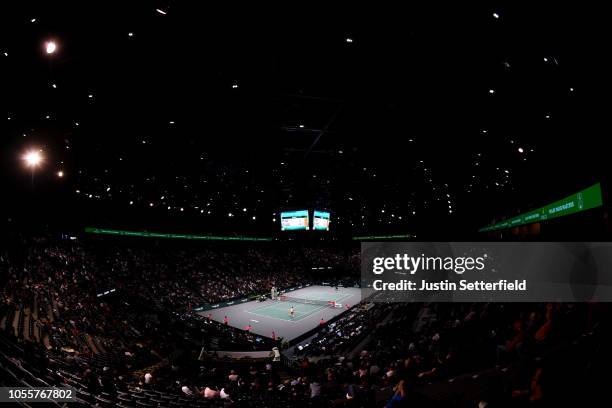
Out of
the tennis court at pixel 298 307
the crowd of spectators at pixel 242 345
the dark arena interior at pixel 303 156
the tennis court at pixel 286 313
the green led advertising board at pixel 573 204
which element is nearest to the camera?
the crowd of spectators at pixel 242 345

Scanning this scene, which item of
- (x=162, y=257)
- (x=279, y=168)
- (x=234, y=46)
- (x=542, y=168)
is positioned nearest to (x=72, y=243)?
(x=162, y=257)

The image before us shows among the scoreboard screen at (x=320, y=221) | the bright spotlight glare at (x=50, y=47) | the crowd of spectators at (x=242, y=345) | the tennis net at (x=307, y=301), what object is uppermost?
the bright spotlight glare at (x=50, y=47)

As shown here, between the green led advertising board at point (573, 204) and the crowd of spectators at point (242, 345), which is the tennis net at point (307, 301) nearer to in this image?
the crowd of spectators at point (242, 345)

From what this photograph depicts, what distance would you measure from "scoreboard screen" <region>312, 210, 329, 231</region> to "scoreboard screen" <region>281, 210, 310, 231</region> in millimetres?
1091

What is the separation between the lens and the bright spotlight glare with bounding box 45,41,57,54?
591 centimetres

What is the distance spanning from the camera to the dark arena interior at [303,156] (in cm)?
495

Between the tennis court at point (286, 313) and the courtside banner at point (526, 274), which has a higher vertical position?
the courtside banner at point (526, 274)

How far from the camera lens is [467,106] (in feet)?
26.7

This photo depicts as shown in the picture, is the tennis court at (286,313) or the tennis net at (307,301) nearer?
the tennis court at (286,313)

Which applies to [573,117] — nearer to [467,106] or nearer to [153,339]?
[467,106]

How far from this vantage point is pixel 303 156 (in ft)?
43.8

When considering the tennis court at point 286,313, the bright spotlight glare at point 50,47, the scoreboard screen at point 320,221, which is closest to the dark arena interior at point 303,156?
the bright spotlight glare at point 50,47

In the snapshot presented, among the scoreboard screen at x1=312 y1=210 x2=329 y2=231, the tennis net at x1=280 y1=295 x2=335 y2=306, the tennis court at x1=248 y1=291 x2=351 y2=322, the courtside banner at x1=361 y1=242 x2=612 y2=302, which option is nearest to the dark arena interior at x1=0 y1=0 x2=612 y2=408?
the courtside banner at x1=361 y1=242 x2=612 y2=302

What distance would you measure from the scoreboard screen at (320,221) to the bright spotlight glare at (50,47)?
24277 millimetres
